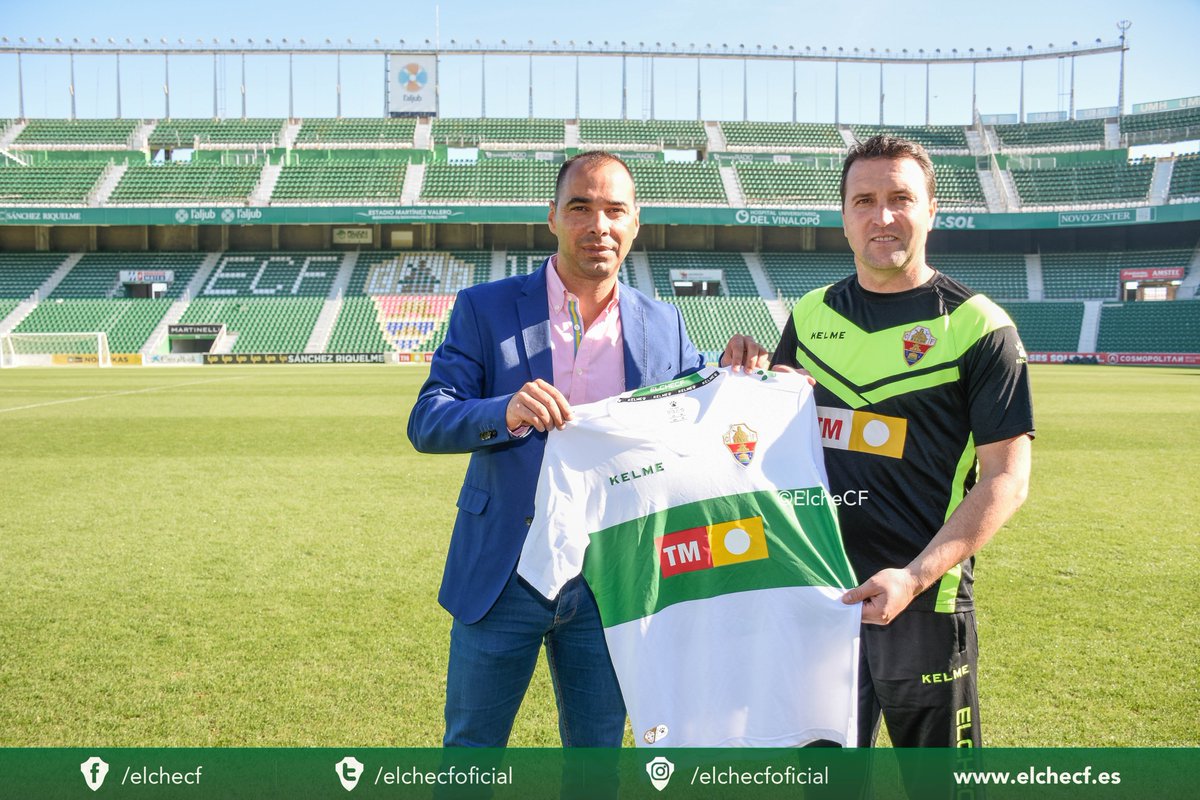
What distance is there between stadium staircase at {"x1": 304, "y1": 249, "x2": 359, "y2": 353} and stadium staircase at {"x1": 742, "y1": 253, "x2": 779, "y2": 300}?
1989cm

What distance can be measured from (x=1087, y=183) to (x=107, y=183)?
159 feet

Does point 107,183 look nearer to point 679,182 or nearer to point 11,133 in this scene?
point 11,133

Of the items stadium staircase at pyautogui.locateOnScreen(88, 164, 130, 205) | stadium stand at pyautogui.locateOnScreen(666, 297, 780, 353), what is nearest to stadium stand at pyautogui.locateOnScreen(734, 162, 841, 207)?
stadium stand at pyautogui.locateOnScreen(666, 297, 780, 353)

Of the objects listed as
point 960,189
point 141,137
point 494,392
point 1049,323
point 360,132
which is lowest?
point 1049,323

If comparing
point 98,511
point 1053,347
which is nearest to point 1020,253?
point 1053,347

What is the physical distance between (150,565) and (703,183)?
133 feet

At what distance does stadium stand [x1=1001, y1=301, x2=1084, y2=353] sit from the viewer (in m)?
37.5

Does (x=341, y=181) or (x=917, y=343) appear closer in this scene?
(x=917, y=343)

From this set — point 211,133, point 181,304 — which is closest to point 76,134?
point 211,133

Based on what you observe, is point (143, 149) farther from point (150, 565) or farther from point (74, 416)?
point (150, 565)

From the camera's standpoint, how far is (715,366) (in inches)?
91.3

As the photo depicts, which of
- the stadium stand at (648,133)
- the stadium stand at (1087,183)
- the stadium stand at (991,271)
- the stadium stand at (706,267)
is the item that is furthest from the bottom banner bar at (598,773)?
the stadium stand at (648,133)

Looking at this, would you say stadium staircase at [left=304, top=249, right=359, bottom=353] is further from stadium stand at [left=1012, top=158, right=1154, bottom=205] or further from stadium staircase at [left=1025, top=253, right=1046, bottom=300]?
stadium stand at [left=1012, top=158, right=1154, bottom=205]

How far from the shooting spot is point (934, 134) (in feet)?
159
